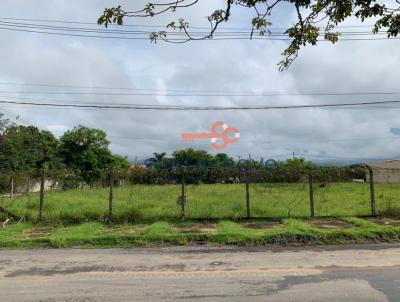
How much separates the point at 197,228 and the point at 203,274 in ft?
18.2

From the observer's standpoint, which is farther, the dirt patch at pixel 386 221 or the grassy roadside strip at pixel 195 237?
the dirt patch at pixel 386 221

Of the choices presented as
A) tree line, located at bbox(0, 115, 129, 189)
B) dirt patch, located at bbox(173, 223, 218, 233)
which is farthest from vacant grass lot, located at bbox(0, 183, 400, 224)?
tree line, located at bbox(0, 115, 129, 189)

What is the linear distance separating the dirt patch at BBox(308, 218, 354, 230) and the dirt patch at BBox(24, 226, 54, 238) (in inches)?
309

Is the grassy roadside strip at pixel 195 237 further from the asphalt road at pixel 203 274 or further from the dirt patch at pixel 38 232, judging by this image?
the asphalt road at pixel 203 274

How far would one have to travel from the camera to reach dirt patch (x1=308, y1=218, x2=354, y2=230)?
13.0 metres

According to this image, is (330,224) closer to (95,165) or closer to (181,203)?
(181,203)

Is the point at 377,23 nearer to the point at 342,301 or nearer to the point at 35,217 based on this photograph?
the point at 342,301

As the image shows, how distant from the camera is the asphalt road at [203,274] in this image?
6.35 metres

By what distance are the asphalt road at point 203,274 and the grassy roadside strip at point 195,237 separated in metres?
0.77

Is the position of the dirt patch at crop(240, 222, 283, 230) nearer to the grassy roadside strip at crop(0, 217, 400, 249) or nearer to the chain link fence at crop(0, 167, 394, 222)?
the grassy roadside strip at crop(0, 217, 400, 249)

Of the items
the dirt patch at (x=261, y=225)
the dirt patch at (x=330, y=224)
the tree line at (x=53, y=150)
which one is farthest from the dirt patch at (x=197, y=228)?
the tree line at (x=53, y=150)

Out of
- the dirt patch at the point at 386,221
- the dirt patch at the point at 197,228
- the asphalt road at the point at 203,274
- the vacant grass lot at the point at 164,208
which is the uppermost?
the vacant grass lot at the point at 164,208

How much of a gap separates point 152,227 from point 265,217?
13.0 feet

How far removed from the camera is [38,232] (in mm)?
12992
